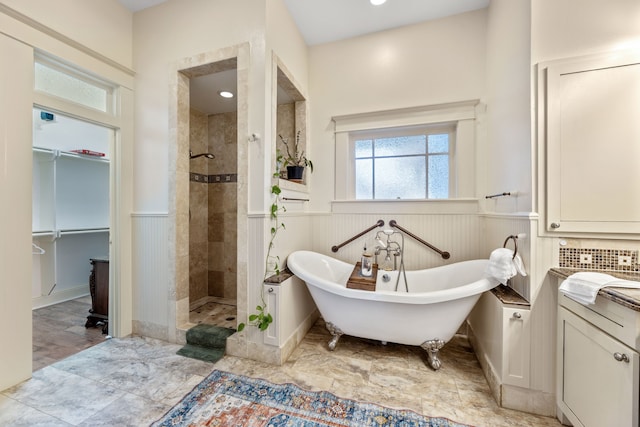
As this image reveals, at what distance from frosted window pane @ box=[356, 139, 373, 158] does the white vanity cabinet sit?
1927 mm

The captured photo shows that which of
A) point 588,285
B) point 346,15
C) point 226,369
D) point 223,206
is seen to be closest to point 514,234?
point 588,285

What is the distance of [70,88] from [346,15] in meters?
2.50

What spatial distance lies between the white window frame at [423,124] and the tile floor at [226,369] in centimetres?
145

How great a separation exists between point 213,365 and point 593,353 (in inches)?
90.4

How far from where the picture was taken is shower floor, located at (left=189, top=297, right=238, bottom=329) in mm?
2407

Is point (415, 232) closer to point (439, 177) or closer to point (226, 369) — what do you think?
point (439, 177)

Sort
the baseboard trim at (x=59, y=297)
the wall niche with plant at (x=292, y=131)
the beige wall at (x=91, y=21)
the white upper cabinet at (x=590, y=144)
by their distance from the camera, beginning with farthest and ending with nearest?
the baseboard trim at (x=59, y=297) < the wall niche with plant at (x=292, y=131) < the beige wall at (x=91, y=21) < the white upper cabinet at (x=590, y=144)

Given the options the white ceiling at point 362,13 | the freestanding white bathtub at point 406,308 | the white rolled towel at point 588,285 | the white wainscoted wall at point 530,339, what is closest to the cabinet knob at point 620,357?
the white rolled towel at point 588,285

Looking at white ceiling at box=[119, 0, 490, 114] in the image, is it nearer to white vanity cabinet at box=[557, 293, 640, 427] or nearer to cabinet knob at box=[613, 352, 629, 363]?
white vanity cabinet at box=[557, 293, 640, 427]

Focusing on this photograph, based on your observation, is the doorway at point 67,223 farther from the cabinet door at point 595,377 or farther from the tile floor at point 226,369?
the cabinet door at point 595,377

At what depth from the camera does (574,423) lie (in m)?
1.24

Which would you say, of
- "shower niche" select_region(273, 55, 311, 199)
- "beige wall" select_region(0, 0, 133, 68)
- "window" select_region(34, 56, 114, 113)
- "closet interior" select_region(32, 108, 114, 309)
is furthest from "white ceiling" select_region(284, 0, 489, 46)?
"closet interior" select_region(32, 108, 114, 309)

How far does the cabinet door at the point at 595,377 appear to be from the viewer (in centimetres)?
96

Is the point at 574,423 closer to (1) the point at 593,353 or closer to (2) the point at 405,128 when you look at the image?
(1) the point at 593,353
